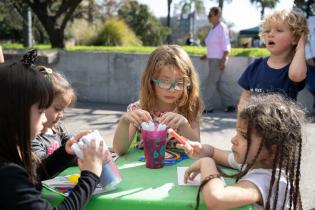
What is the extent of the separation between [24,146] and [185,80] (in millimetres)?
1089

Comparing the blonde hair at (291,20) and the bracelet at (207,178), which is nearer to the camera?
the bracelet at (207,178)

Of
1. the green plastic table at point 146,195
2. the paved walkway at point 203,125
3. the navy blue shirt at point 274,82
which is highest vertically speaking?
the navy blue shirt at point 274,82

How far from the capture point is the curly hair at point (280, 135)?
4.42 ft

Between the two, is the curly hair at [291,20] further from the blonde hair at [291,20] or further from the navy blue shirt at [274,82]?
the navy blue shirt at [274,82]

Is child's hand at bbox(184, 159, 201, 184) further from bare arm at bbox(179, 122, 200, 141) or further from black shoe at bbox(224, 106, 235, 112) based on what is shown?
black shoe at bbox(224, 106, 235, 112)

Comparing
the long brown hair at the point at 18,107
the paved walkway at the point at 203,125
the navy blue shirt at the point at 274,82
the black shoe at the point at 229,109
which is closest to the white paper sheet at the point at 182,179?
the long brown hair at the point at 18,107

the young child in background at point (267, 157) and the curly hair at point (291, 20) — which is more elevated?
the curly hair at point (291, 20)

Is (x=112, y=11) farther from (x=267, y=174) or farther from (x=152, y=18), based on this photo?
(x=267, y=174)

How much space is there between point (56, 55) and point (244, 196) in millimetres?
6170

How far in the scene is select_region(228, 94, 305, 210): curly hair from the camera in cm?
135

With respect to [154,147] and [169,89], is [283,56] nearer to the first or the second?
[169,89]

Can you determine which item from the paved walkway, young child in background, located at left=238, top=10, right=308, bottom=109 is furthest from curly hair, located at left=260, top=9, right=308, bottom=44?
the paved walkway

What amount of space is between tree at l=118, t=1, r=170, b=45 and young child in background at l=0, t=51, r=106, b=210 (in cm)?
2878

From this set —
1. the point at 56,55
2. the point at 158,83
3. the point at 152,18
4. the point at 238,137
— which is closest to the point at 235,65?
the point at 56,55
